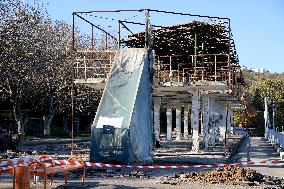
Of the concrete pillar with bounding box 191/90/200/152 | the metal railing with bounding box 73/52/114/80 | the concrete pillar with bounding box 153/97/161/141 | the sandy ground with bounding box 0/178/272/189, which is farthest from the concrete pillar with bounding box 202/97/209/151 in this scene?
the sandy ground with bounding box 0/178/272/189

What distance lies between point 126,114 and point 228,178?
558 centimetres

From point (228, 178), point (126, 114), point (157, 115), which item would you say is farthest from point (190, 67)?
point (228, 178)

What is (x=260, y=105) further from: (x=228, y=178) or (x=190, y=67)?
(x=228, y=178)

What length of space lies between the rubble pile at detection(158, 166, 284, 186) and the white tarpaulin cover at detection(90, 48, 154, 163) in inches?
142

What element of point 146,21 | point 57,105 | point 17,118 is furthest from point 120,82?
point 57,105

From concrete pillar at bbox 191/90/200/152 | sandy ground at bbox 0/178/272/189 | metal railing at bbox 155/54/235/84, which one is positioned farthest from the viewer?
metal railing at bbox 155/54/235/84

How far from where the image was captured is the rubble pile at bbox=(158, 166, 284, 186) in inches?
534

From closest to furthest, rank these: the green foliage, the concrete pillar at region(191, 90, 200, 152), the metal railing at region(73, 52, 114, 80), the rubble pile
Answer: the rubble pile
the metal railing at region(73, 52, 114, 80)
the concrete pillar at region(191, 90, 200, 152)
the green foliage

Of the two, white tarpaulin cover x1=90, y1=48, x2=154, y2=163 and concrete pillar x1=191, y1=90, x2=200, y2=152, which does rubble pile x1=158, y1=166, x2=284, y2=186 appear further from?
concrete pillar x1=191, y1=90, x2=200, y2=152

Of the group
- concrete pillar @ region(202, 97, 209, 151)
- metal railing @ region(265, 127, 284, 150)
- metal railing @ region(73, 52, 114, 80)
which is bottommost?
metal railing @ region(265, 127, 284, 150)

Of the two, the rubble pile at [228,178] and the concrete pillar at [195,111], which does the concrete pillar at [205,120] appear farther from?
the rubble pile at [228,178]

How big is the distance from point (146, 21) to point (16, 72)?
Answer: 21456 mm

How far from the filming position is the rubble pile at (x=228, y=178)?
13570 mm

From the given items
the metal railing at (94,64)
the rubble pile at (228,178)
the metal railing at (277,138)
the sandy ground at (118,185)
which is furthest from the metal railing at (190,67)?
the sandy ground at (118,185)
